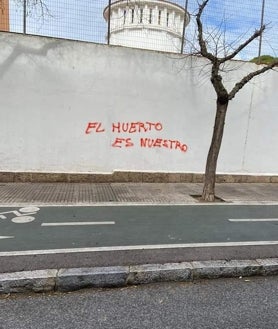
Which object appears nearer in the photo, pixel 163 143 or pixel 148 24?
pixel 148 24

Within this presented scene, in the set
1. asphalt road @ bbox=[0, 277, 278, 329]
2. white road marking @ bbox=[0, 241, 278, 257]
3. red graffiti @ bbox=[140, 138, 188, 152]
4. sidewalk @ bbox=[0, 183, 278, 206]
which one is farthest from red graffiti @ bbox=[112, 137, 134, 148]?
asphalt road @ bbox=[0, 277, 278, 329]

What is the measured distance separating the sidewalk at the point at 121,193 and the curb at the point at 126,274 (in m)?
3.54

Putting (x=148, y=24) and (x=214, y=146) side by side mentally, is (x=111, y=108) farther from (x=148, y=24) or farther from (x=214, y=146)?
(x=214, y=146)

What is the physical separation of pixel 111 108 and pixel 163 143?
177cm

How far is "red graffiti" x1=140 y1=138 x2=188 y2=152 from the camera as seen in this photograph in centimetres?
1057

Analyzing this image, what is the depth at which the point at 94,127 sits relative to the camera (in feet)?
33.5

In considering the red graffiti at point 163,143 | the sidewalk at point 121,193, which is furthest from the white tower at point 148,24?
the sidewalk at point 121,193

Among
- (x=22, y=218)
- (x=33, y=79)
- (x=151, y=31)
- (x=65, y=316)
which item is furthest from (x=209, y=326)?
(x=151, y=31)

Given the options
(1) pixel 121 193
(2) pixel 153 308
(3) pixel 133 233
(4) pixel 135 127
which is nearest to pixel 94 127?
(4) pixel 135 127

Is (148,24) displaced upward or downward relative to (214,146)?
upward

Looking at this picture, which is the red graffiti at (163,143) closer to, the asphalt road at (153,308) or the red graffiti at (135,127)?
the red graffiti at (135,127)

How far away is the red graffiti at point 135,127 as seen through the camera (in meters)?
10.4

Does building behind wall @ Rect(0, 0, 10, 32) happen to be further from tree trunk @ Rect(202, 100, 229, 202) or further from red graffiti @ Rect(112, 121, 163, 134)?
tree trunk @ Rect(202, 100, 229, 202)

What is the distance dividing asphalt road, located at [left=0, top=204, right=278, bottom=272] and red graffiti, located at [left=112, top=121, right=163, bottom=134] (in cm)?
342
